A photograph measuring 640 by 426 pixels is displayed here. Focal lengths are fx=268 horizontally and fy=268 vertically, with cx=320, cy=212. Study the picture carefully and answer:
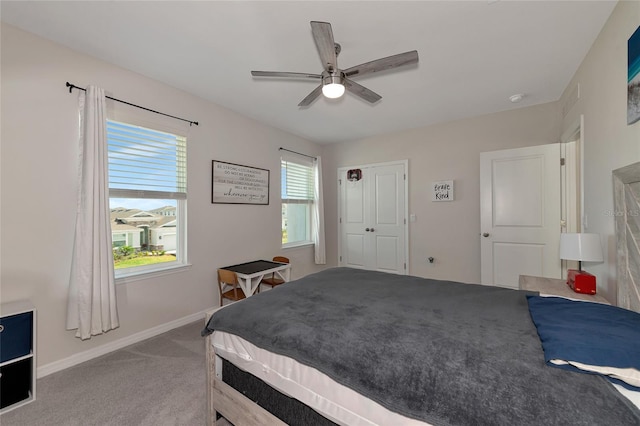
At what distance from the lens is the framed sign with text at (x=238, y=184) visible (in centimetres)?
330

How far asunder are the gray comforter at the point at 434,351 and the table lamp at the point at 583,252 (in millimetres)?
575

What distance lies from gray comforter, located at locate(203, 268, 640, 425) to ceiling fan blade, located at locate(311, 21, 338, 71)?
5.13 feet

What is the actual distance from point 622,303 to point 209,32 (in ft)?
10.6

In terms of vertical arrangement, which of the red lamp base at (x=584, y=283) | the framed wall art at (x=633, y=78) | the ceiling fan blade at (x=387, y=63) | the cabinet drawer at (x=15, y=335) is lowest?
the cabinet drawer at (x=15, y=335)

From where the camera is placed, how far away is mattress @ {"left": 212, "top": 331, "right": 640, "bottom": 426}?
1.00 m

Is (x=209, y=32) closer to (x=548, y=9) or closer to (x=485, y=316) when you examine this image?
(x=548, y=9)

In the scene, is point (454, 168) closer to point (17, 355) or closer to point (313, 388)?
point (313, 388)

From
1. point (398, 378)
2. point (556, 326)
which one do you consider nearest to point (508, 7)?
point (556, 326)

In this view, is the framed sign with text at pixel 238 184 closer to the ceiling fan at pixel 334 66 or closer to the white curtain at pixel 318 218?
the white curtain at pixel 318 218

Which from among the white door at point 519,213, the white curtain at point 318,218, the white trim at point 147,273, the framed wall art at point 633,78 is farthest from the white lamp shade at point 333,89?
the white curtain at point 318,218

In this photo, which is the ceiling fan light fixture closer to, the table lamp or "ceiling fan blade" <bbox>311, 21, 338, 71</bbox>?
"ceiling fan blade" <bbox>311, 21, 338, 71</bbox>

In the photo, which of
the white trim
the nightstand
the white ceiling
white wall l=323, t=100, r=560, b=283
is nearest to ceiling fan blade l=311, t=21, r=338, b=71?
the white ceiling

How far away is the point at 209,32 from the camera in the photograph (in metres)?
2.00

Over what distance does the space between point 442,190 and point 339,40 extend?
105 inches
